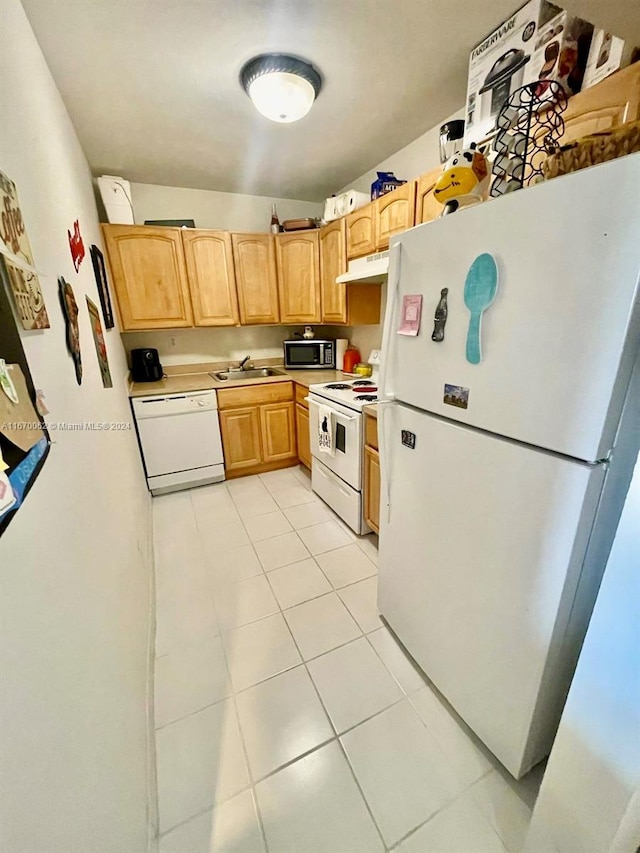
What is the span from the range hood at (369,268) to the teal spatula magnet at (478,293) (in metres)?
Result: 1.17

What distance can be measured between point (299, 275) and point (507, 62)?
1.94 m

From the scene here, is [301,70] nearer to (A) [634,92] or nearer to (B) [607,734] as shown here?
(A) [634,92]

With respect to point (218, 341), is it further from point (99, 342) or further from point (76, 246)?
point (76, 246)

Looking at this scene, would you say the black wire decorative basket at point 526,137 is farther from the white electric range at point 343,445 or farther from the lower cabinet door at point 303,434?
the lower cabinet door at point 303,434

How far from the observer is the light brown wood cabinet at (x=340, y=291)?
2.68 metres

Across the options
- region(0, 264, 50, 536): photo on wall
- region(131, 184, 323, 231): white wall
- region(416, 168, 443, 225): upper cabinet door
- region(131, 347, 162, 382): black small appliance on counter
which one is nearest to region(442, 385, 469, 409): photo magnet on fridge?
region(0, 264, 50, 536): photo on wall

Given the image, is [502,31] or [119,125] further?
[119,125]

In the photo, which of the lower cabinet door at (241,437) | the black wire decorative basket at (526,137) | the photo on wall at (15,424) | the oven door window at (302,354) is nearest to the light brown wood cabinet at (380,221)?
the black wire decorative basket at (526,137)

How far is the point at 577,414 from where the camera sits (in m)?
0.74

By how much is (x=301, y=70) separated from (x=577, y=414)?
1919 mm

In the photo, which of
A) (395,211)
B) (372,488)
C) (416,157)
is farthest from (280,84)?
(372,488)

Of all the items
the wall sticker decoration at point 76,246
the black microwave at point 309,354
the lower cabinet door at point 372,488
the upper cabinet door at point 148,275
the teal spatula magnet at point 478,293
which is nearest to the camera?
the teal spatula magnet at point 478,293

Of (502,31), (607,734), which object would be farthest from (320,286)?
(607,734)

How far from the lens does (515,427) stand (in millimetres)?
866
